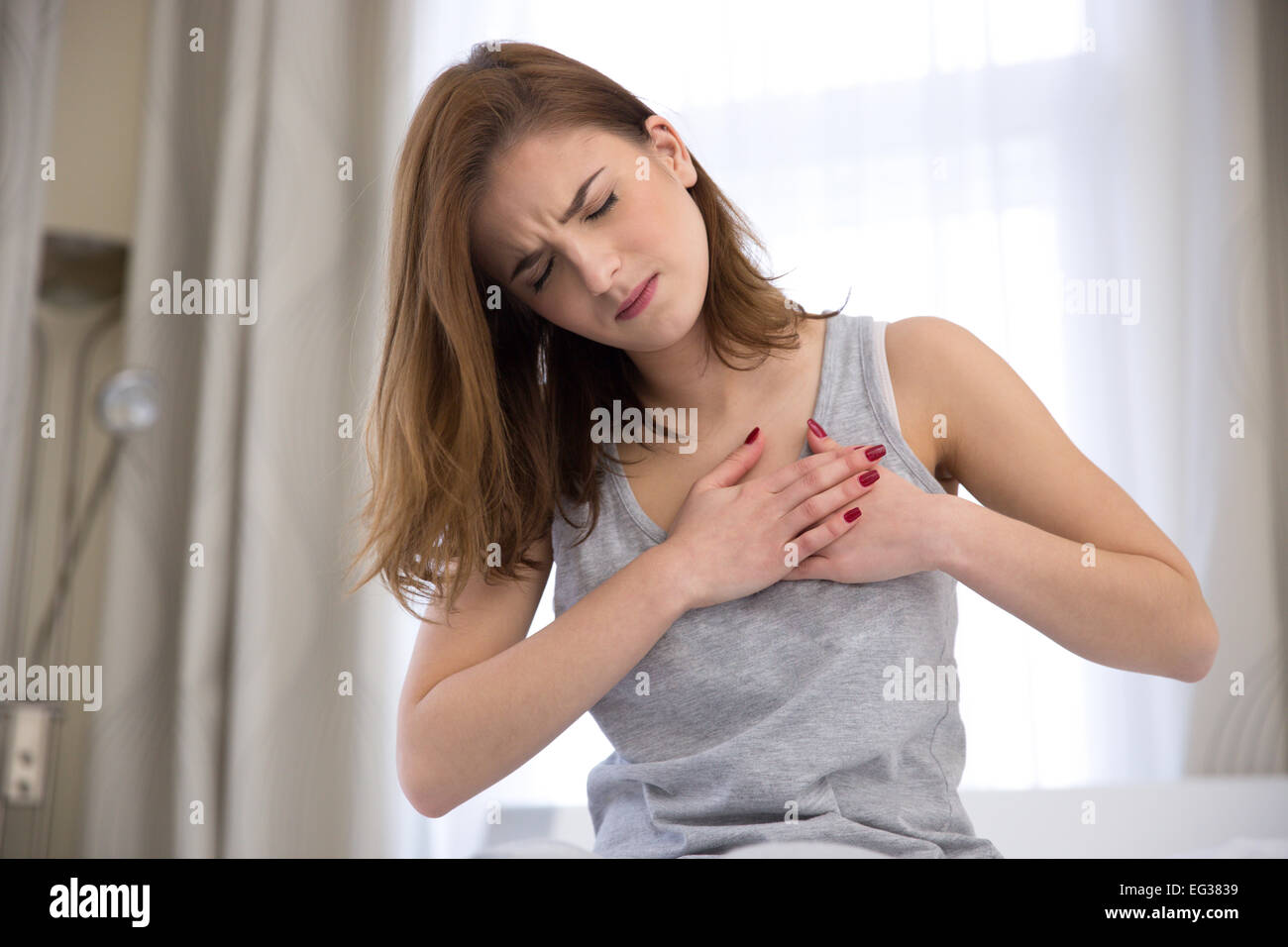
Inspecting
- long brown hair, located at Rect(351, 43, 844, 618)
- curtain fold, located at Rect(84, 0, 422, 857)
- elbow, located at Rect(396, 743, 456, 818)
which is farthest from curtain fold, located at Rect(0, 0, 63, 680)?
elbow, located at Rect(396, 743, 456, 818)

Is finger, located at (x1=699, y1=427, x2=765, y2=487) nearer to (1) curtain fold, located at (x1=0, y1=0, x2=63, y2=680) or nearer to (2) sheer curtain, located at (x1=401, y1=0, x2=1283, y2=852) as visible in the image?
(2) sheer curtain, located at (x1=401, y1=0, x2=1283, y2=852)

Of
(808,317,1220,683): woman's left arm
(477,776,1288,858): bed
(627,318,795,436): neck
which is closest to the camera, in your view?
(808,317,1220,683): woman's left arm

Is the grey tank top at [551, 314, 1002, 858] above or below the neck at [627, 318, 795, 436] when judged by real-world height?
below

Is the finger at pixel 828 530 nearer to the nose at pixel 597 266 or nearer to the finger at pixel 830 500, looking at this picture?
the finger at pixel 830 500

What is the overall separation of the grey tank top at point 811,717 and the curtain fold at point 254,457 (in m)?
0.98

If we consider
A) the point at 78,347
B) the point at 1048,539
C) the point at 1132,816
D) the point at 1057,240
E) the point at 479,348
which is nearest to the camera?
the point at 1048,539

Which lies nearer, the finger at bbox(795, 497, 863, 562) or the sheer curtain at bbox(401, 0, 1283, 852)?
the finger at bbox(795, 497, 863, 562)

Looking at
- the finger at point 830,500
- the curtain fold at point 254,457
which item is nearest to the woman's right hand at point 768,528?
the finger at point 830,500

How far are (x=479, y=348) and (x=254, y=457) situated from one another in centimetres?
101

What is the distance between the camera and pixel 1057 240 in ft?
4.70

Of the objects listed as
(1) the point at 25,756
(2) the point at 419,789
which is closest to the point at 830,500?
(2) the point at 419,789

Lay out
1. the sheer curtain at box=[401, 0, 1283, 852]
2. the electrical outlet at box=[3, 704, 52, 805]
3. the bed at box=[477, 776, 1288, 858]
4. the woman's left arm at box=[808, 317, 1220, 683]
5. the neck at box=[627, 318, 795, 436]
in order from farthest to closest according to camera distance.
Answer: the electrical outlet at box=[3, 704, 52, 805]
the sheer curtain at box=[401, 0, 1283, 852]
the bed at box=[477, 776, 1288, 858]
the neck at box=[627, 318, 795, 436]
the woman's left arm at box=[808, 317, 1220, 683]

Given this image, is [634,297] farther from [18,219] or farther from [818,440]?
[18,219]

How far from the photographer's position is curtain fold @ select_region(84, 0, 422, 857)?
1.56m
